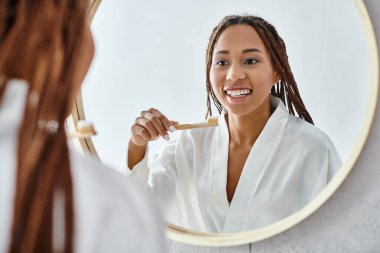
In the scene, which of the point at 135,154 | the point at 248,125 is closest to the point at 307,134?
the point at 248,125

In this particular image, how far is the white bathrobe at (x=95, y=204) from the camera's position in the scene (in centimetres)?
31

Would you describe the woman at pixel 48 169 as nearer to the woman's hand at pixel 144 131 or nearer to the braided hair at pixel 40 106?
the braided hair at pixel 40 106

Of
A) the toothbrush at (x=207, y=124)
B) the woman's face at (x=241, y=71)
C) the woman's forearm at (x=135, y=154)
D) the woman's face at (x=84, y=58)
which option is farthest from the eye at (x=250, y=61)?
the woman's face at (x=84, y=58)

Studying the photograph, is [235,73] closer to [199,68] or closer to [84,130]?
[199,68]

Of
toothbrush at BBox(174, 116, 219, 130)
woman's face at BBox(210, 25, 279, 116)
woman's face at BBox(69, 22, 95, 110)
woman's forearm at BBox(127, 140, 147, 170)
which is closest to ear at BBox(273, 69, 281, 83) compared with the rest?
woman's face at BBox(210, 25, 279, 116)

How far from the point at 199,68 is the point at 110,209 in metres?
0.58

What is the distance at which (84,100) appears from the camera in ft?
3.26

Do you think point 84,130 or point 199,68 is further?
point 84,130

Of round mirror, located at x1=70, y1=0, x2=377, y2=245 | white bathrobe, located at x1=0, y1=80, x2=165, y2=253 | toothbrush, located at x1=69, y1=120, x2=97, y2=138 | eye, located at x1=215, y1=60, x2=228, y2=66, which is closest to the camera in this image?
white bathrobe, located at x1=0, y1=80, x2=165, y2=253

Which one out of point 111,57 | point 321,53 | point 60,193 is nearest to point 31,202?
point 60,193

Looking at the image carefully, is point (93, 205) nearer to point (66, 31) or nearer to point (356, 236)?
point (66, 31)

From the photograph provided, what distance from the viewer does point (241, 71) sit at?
32.8 inches

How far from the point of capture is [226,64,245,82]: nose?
83 cm

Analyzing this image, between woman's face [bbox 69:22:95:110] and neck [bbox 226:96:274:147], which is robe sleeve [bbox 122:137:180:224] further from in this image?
woman's face [bbox 69:22:95:110]
